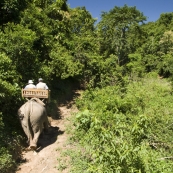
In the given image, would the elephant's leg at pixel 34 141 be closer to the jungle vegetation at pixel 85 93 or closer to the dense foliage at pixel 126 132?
the jungle vegetation at pixel 85 93

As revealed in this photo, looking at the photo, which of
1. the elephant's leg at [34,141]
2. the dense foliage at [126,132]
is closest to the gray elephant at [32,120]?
the elephant's leg at [34,141]

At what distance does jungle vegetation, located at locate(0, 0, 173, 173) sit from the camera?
137 inches

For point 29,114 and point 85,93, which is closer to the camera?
point 29,114

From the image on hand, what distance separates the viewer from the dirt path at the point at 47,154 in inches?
226

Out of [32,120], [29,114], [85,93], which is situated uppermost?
[85,93]

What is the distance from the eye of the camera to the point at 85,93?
1063cm

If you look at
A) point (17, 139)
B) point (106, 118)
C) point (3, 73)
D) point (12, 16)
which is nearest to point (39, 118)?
point (17, 139)

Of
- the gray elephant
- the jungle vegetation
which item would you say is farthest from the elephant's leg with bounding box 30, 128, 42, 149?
the jungle vegetation

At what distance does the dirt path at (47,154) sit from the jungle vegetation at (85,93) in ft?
1.20

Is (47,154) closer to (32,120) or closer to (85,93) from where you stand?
(32,120)

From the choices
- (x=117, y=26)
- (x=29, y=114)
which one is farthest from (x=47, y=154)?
(x=117, y=26)

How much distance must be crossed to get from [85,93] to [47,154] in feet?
15.5

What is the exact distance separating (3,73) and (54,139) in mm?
2691

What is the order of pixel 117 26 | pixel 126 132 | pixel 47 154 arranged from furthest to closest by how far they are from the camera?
1. pixel 117 26
2. pixel 47 154
3. pixel 126 132
